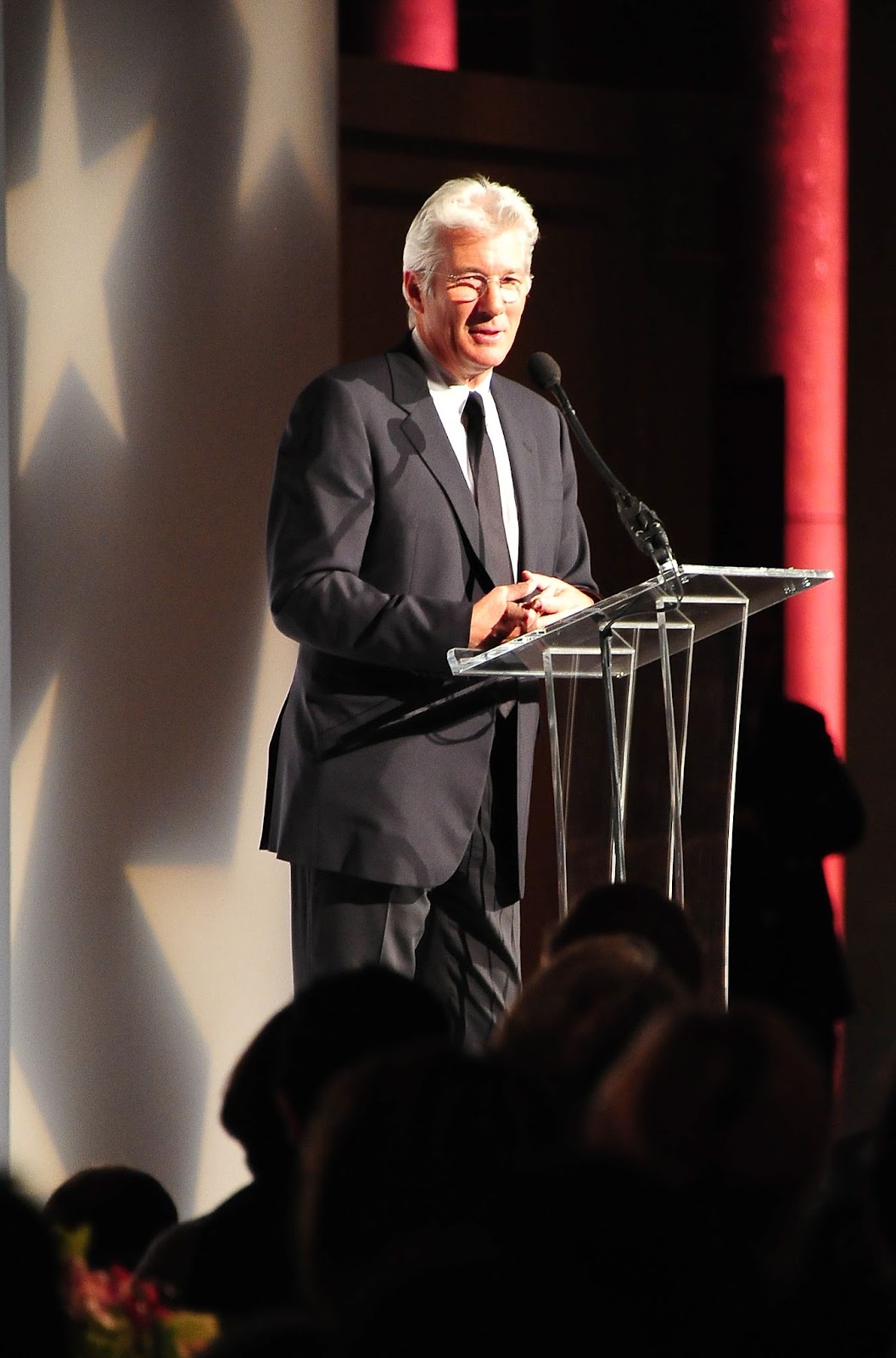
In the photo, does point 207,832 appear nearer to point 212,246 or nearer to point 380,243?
point 212,246

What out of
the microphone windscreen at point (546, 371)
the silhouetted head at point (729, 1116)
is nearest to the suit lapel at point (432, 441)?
the microphone windscreen at point (546, 371)

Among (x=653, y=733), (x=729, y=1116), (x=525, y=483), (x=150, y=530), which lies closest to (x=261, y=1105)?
(x=729, y=1116)

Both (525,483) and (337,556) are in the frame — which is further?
(525,483)

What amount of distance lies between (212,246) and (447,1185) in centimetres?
263

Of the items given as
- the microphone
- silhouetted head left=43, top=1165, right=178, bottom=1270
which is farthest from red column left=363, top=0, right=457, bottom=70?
silhouetted head left=43, top=1165, right=178, bottom=1270

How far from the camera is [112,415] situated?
323cm

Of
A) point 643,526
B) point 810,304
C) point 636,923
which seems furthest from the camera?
point 810,304

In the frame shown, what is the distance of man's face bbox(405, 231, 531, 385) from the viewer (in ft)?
8.77

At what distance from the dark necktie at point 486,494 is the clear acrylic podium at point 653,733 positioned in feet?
0.88

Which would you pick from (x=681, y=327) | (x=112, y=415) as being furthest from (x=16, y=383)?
(x=681, y=327)

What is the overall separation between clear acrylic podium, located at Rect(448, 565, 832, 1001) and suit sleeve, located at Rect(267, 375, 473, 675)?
124mm

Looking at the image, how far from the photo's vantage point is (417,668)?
257 cm

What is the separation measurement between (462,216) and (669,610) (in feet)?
2.37

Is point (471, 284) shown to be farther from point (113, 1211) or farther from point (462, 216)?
point (113, 1211)
